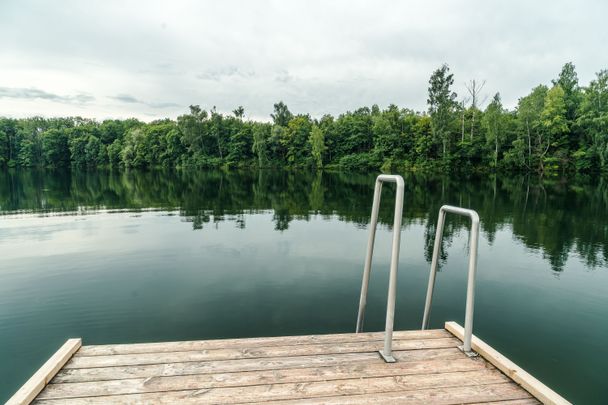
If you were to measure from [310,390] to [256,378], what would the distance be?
54 cm

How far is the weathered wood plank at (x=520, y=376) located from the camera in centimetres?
304

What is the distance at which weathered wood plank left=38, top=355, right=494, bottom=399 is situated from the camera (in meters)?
3.23

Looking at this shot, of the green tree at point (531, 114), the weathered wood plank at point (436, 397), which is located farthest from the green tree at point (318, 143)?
the weathered wood plank at point (436, 397)

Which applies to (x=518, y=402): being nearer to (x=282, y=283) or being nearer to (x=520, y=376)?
(x=520, y=376)

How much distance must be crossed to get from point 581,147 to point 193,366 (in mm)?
68645

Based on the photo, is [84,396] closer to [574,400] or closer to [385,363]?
[385,363]

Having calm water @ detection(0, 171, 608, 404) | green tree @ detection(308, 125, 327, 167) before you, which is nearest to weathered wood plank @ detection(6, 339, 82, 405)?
calm water @ detection(0, 171, 608, 404)

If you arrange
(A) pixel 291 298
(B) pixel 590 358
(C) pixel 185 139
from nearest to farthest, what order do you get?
(B) pixel 590 358, (A) pixel 291 298, (C) pixel 185 139

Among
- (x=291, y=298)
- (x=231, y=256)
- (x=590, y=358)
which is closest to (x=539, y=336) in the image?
(x=590, y=358)

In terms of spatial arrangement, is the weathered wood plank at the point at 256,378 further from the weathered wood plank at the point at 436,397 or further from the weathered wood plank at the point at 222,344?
the weathered wood plank at the point at 222,344

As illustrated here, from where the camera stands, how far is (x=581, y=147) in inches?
2168

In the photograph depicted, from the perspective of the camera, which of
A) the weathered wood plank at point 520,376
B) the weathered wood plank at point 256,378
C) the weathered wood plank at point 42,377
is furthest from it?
the weathered wood plank at point 256,378

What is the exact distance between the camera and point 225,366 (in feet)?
11.9

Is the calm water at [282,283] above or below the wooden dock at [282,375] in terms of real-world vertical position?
below
